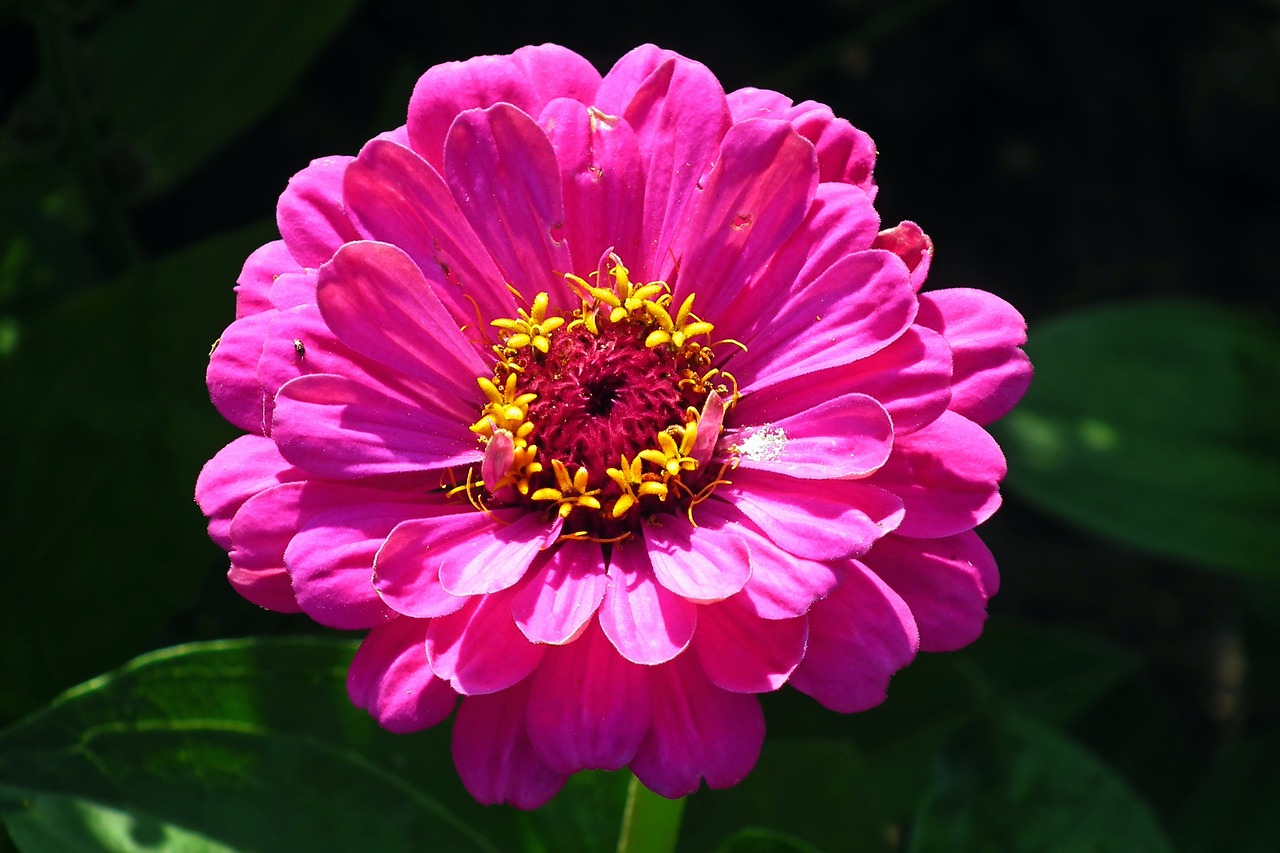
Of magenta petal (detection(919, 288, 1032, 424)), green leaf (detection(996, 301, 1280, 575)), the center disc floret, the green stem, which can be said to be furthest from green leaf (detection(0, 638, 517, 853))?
green leaf (detection(996, 301, 1280, 575))

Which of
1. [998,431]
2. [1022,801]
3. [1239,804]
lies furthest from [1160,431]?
[1022,801]

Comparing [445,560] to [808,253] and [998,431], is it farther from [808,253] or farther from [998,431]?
[998,431]

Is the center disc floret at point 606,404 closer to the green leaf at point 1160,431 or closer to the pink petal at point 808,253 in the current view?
the pink petal at point 808,253

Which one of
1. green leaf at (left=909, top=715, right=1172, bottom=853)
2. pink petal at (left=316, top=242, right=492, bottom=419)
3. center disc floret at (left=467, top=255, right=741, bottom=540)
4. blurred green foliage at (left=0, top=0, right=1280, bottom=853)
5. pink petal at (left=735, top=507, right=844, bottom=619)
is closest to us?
pink petal at (left=735, top=507, right=844, bottom=619)

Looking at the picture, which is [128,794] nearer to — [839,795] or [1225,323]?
[839,795]

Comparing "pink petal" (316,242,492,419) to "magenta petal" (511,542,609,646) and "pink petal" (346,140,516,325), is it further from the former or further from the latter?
"magenta petal" (511,542,609,646)

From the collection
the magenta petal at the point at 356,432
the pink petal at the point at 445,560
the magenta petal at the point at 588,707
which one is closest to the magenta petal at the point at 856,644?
the magenta petal at the point at 588,707
